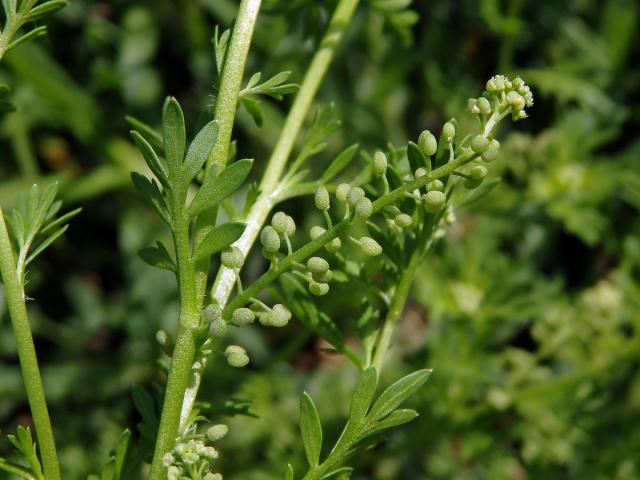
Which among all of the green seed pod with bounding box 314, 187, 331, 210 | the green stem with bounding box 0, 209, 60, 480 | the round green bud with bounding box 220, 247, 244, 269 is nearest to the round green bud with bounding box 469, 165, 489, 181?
the green seed pod with bounding box 314, 187, 331, 210

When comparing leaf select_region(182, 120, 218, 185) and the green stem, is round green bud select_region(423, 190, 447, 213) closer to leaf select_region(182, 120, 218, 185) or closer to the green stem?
leaf select_region(182, 120, 218, 185)

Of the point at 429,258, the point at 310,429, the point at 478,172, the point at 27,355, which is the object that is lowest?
the point at 429,258

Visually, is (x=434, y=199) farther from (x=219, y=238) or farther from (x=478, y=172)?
(x=219, y=238)

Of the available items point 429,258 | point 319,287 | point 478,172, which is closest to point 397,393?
point 319,287

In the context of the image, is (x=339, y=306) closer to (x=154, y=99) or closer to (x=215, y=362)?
(x=215, y=362)

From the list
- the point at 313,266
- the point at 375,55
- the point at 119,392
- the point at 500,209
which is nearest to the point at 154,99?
the point at 375,55

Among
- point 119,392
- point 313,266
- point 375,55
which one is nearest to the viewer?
point 313,266
